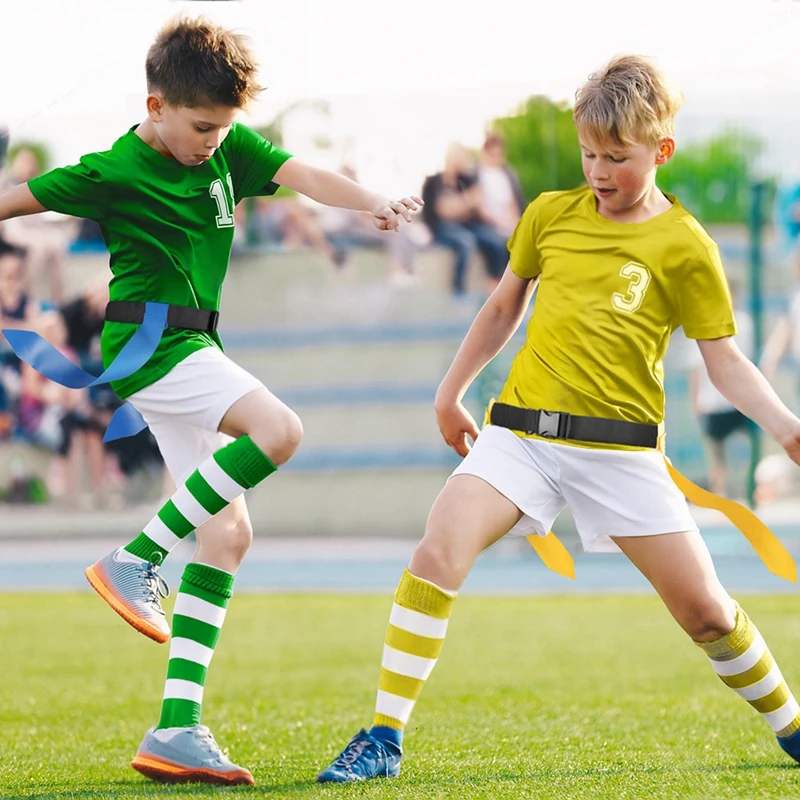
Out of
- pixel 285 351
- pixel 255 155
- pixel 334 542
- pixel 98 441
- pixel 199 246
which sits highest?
pixel 255 155

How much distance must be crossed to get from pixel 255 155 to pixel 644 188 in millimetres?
949

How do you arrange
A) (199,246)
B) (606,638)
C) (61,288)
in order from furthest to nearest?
(61,288), (606,638), (199,246)

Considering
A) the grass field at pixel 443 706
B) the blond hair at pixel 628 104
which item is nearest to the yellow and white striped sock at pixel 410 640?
the grass field at pixel 443 706

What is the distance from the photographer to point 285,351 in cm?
1252

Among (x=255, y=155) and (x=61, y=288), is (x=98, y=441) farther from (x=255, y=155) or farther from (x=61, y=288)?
(x=255, y=155)

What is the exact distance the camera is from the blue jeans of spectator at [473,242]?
446 inches

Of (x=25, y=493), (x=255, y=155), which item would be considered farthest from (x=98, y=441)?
(x=255, y=155)

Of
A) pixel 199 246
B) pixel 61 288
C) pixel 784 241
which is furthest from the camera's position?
pixel 61 288

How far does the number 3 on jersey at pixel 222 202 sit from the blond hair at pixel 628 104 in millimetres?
846

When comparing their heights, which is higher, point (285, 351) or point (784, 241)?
point (784, 241)

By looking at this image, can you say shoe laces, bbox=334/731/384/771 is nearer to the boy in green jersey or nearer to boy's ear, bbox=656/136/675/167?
the boy in green jersey

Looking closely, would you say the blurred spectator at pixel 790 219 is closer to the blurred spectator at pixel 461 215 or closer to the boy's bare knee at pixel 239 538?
the blurred spectator at pixel 461 215

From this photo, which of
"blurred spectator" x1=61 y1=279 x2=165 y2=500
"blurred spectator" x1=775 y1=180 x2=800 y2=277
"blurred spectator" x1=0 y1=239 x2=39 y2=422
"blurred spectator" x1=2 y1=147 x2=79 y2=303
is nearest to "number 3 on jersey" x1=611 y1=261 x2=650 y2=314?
"blurred spectator" x1=775 y1=180 x2=800 y2=277

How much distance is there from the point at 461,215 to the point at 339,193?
27.3 ft
